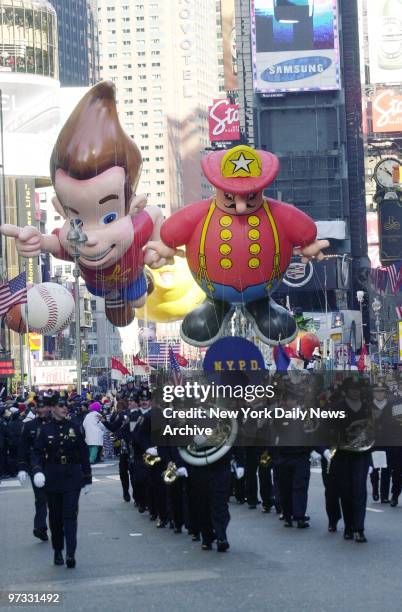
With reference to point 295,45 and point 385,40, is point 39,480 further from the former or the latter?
point 385,40

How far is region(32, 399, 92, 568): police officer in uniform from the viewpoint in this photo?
14516 millimetres

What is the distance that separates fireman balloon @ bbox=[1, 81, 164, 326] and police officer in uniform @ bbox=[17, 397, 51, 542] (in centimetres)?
905

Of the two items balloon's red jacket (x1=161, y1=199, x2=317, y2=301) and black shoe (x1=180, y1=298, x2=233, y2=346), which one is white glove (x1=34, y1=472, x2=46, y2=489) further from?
black shoe (x1=180, y1=298, x2=233, y2=346)

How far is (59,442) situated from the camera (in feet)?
48.8

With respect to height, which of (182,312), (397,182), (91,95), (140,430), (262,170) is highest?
(397,182)

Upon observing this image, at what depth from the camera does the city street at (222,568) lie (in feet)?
38.8

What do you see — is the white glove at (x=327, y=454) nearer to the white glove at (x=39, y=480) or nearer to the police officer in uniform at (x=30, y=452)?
the police officer in uniform at (x=30, y=452)

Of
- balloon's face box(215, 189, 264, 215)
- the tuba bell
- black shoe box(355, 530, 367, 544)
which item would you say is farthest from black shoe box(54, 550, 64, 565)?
balloon's face box(215, 189, 264, 215)

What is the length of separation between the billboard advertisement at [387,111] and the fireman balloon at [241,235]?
252ft

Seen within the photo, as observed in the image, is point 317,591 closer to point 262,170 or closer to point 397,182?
point 262,170

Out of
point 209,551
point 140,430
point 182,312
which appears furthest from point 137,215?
point 209,551

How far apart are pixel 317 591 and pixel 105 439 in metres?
24.2

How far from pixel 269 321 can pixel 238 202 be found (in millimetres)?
2520

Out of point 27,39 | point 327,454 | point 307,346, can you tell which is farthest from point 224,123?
point 327,454
